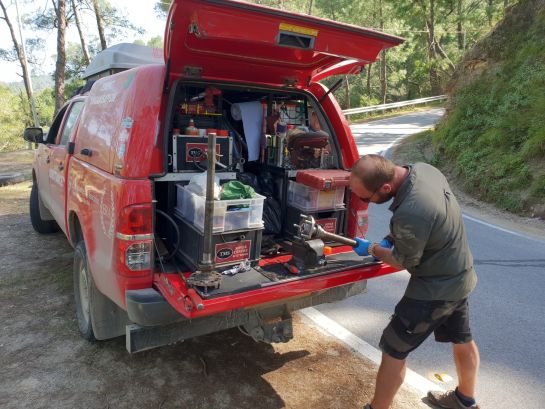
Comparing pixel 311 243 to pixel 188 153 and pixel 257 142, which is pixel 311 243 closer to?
pixel 188 153

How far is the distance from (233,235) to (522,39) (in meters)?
13.6

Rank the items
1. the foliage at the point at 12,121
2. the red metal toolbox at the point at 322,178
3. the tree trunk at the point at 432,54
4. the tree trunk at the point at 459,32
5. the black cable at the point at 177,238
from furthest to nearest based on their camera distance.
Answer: the foliage at the point at 12,121, the tree trunk at the point at 459,32, the tree trunk at the point at 432,54, the red metal toolbox at the point at 322,178, the black cable at the point at 177,238

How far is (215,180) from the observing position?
292 cm

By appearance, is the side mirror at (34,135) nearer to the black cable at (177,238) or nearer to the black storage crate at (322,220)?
the black cable at (177,238)

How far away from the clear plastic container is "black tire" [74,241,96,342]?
1.67m

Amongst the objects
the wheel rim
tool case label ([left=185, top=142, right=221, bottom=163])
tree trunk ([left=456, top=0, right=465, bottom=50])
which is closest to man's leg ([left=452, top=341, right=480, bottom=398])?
tool case label ([left=185, top=142, right=221, bottom=163])

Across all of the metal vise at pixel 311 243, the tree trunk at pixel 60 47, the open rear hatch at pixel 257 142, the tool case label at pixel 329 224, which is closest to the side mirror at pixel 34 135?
the open rear hatch at pixel 257 142

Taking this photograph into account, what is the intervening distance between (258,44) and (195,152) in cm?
88

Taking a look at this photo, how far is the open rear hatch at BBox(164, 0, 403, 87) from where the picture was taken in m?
2.46

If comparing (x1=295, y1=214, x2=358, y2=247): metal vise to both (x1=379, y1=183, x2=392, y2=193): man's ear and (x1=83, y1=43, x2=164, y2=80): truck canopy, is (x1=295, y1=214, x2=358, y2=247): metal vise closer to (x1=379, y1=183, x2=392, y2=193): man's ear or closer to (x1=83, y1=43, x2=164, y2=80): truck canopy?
(x1=379, y1=183, x2=392, y2=193): man's ear

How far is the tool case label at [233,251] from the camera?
109 inches

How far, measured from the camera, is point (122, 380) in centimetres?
298

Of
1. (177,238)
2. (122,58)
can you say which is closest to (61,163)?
(177,238)

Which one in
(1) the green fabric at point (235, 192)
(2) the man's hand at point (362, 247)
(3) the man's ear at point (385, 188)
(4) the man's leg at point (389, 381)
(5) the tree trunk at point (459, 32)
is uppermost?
(5) the tree trunk at point (459, 32)
